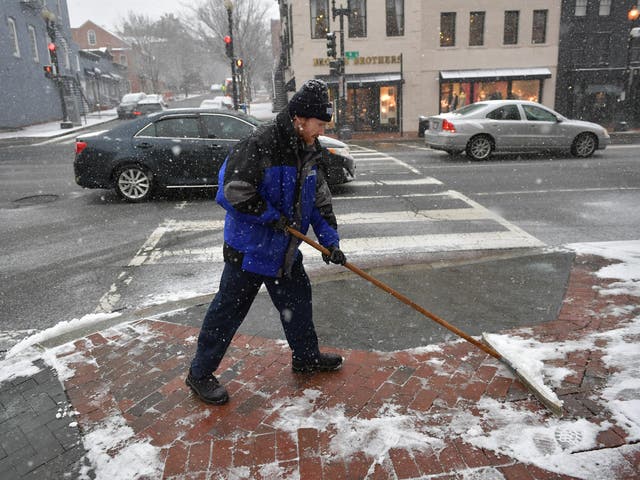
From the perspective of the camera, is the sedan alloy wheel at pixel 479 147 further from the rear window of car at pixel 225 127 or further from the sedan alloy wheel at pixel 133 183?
the sedan alloy wheel at pixel 133 183

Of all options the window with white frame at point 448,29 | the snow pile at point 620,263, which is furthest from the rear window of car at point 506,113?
the window with white frame at point 448,29

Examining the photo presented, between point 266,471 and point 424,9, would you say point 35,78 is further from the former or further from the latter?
point 266,471

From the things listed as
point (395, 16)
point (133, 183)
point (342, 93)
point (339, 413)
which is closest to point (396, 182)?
point (133, 183)

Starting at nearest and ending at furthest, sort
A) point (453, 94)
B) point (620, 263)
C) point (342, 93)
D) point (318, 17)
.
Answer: point (620, 263) < point (342, 93) < point (318, 17) < point (453, 94)

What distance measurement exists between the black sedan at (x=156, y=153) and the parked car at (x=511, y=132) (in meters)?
6.07

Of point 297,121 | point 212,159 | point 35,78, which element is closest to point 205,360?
point 297,121

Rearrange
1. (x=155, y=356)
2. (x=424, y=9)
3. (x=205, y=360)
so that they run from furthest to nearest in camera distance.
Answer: (x=424, y=9)
(x=155, y=356)
(x=205, y=360)

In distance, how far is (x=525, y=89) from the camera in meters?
26.2

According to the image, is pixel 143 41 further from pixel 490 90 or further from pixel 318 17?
pixel 490 90

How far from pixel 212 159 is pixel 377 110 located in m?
18.3

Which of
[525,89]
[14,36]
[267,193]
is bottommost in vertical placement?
[267,193]

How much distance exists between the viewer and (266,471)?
8.05 ft

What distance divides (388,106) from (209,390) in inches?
965

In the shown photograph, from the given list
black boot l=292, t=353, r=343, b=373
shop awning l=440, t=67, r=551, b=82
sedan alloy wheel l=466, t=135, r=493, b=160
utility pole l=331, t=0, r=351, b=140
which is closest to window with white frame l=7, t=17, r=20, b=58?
utility pole l=331, t=0, r=351, b=140
